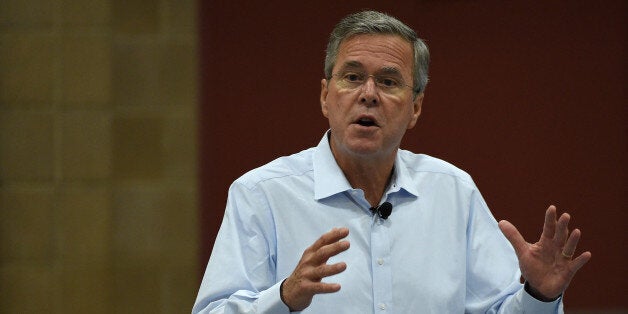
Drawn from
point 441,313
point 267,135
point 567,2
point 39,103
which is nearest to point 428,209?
point 441,313

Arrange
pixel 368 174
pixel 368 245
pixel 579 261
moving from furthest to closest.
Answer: pixel 368 174 < pixel 368 245 < pixel 579 261

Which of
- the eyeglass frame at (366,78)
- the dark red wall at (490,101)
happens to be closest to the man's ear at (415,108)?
the eyeglass frame at (366,78)

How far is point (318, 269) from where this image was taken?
163 centimetres

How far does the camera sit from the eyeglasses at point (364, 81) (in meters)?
2.02

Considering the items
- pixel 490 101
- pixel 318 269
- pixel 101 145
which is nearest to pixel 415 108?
pixel 318 269

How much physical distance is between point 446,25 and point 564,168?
0.69 metres

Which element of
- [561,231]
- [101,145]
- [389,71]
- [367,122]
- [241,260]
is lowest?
[101,145]

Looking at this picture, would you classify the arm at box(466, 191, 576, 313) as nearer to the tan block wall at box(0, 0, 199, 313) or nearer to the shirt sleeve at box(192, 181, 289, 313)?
the shirt sleeve at box(192, 181, 289, 313)

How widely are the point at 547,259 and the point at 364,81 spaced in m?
0.57

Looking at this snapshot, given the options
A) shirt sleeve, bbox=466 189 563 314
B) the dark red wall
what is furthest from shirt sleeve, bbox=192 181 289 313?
the dark red wall

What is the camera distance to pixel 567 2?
3270 millimetres

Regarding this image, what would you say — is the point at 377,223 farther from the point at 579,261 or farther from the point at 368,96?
the point at 579,261

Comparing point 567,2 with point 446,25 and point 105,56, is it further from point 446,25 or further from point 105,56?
point 105,56

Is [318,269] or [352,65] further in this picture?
[352,65]
